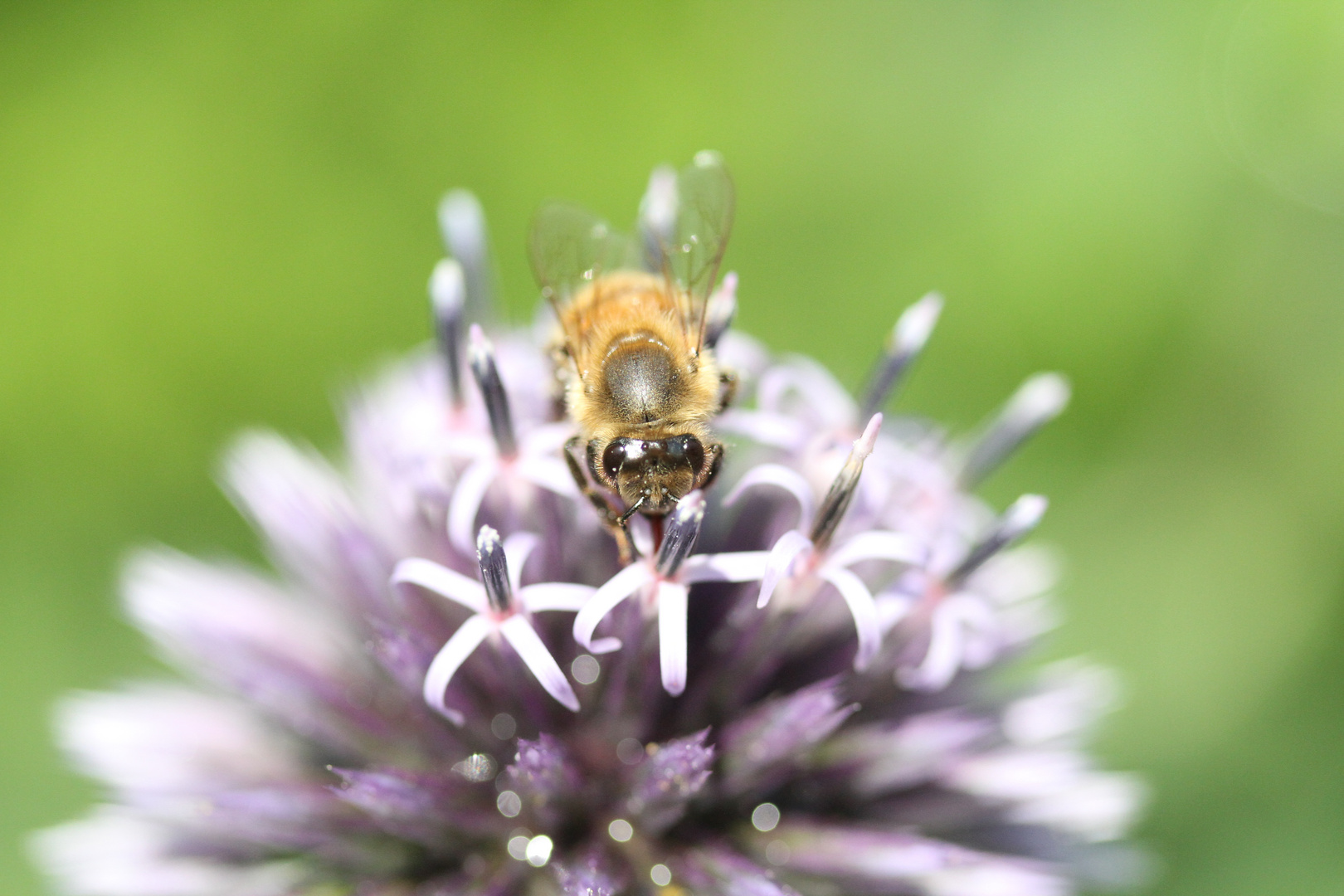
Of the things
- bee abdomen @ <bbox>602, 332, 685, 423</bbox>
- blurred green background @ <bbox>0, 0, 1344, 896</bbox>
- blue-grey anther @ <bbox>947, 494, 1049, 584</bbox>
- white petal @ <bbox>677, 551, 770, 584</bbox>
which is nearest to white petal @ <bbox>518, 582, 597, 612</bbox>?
white petal @ <bbox>677, 551, 770, 584</bbox>

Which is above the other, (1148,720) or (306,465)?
(306,465)

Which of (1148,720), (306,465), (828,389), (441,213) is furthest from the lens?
(1148,720)

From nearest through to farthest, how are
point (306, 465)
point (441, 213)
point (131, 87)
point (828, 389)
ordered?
1. point (828, 389)
2. point (441, 213)
3. point (306, 465)
4. point (131, 87)

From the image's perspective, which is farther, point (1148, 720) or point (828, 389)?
point (1148, 720)

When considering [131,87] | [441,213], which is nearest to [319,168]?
[131,87]

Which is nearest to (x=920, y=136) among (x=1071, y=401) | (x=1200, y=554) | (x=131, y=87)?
(x=1071, y=401)

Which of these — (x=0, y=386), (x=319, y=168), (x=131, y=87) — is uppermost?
(x=131, y=87)

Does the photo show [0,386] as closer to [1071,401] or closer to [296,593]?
[296,593]

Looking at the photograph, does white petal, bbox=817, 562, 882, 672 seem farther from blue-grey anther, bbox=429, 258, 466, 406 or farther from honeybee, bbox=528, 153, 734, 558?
blue-grey anther, bbox=429, 258, 466, 406
